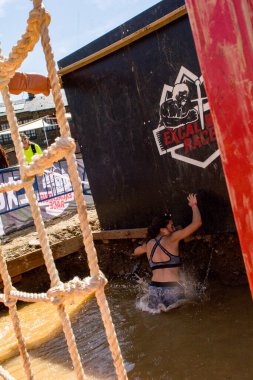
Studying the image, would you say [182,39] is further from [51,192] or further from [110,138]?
[51,192]

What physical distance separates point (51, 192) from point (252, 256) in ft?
27.4

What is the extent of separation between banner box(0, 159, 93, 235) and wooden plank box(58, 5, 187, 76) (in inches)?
140

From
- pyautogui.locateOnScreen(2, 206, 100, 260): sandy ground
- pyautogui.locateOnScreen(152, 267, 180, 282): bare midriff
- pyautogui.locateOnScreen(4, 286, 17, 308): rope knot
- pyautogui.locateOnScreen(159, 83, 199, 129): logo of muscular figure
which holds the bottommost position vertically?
pyautogui.locateOnScreen(152, 267, 180, 282): bare midriff

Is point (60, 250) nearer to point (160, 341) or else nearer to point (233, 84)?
point (160, 341)

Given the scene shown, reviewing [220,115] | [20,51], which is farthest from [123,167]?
[220,115]

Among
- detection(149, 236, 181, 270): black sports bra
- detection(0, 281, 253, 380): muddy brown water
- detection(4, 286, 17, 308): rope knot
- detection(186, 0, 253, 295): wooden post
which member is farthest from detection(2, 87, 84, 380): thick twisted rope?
detection(149, 236, 181, 270): black sports bra

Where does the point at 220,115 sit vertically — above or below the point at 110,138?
below

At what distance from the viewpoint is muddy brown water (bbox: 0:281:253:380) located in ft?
12.2

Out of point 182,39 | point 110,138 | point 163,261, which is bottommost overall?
point 163,261

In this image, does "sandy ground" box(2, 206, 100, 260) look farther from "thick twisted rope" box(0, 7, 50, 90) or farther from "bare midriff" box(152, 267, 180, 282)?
"thick twisted rope" box(0, 7, 50, 90)

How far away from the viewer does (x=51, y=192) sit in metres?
8.94

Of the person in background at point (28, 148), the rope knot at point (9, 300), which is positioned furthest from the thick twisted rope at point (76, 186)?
the person in background at point (28, 148)

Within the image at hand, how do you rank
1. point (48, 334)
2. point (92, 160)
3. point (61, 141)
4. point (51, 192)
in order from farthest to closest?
point (51, 192)
point (92, 160)
point (48, 334)
point (61, 141)

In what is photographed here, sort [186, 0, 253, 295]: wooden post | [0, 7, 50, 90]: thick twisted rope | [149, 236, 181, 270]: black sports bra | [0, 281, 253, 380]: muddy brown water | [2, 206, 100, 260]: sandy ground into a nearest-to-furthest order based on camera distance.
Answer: [186, 0, 253, 295]: wooden post
[0, 7, 50, 90]: thick twisted rope
[0, 281, 253, 380]: muddy brown water
[149, 236, 181, 270]: black sports bra
[2, 206, 100, 260]: sandy ground
